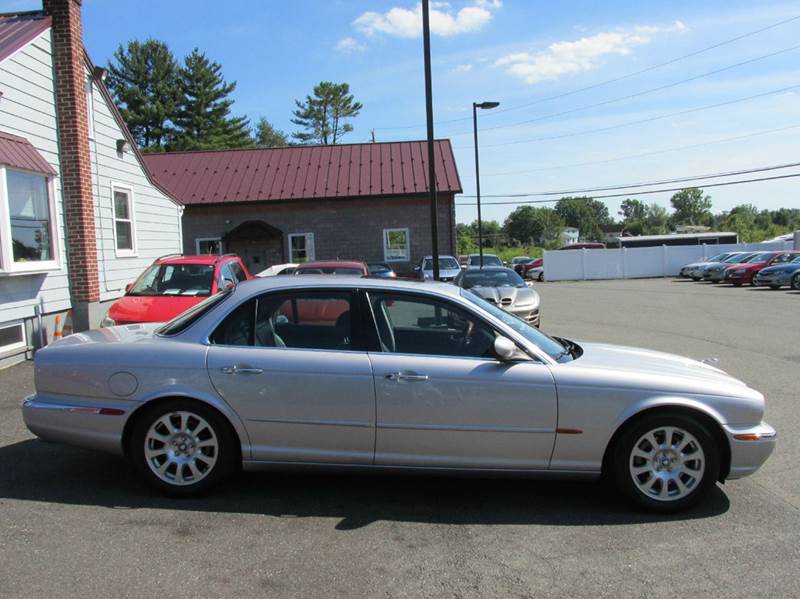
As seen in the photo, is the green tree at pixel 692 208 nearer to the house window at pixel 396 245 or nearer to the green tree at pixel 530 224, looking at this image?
the green tree at pixel 530 224

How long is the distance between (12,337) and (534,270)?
3427 cm

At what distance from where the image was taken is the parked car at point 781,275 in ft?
85.7

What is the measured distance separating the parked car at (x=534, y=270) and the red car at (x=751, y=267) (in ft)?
38.2

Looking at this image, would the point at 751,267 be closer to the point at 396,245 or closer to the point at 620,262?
the point at 620,262

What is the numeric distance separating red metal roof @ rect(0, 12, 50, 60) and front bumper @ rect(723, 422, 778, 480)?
10302 millimetres

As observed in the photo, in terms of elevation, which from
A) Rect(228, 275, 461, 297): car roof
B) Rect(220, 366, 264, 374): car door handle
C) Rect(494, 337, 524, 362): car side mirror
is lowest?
Rect(220, 366, 264, 374): car door handle

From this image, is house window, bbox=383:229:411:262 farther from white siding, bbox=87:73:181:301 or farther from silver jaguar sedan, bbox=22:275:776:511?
silver jaguar sedan, bbox=22:275:776:511

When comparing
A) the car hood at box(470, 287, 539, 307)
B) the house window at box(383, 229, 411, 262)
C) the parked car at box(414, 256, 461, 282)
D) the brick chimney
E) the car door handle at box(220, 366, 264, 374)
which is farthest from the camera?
the house window at box(383, 229, 411, 262)

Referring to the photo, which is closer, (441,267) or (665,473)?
(665,473)

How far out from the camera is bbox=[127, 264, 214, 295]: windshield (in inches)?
400

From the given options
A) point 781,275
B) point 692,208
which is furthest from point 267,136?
point 692,208

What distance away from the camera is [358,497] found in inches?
181

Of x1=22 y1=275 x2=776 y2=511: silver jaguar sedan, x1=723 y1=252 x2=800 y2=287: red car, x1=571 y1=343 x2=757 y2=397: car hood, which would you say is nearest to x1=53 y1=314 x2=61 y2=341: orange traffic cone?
x1=22 y1=275 x2=776 y2=511: silver jaguar sedan

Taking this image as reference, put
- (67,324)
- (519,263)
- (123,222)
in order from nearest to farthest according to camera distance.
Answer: (67,324) < (123,222) < (519,263)
